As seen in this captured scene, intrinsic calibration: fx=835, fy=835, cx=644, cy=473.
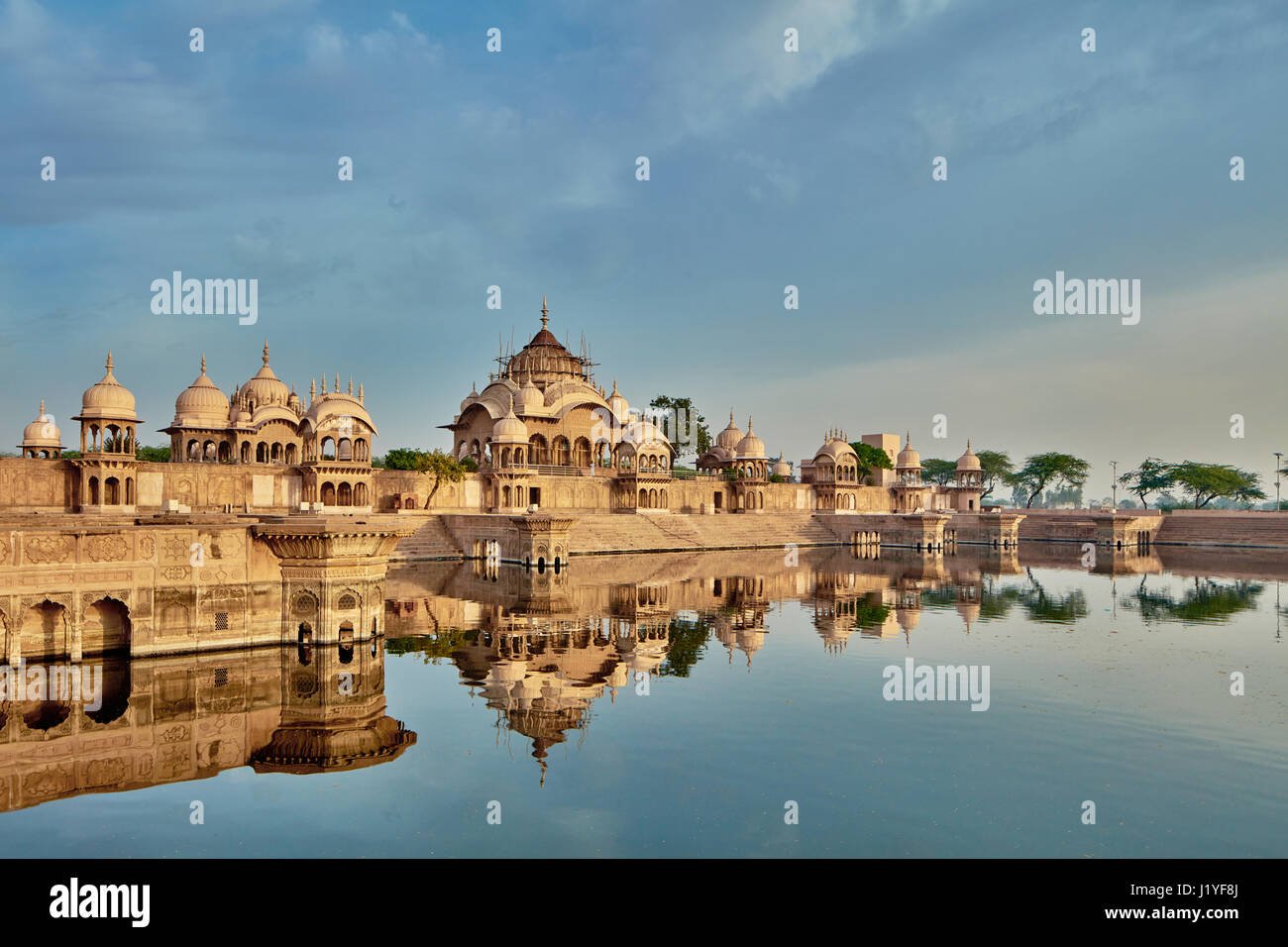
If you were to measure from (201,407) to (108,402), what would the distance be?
6.98m

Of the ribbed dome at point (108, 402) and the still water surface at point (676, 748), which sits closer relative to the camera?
the still water surface at point (676, 748)

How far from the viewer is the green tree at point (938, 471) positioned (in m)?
98.9

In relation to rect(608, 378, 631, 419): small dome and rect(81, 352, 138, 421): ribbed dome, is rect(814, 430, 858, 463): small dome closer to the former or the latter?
rect(608, 378, 631, 419): small dome

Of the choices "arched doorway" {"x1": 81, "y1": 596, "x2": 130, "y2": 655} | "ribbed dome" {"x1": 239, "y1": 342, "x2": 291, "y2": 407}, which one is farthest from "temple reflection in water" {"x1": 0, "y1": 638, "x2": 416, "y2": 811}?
"ribbed dome" {"x1": 239, "y1": 342, "x2": 291, "y2": 407}

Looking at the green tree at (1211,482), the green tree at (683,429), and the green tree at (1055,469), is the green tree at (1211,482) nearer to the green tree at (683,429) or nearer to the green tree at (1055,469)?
the green tree at (1055,469)

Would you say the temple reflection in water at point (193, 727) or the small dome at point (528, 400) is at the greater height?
the small dome at point (528, 400)

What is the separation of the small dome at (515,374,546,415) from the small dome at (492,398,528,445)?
4.82 meters

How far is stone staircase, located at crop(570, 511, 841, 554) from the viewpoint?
40.6 meters

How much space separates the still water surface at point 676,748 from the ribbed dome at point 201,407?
2485 centimetres

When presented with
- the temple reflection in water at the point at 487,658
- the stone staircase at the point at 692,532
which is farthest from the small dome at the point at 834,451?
the temple reflection in water at the point at 487,658

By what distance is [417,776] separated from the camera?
963 cm

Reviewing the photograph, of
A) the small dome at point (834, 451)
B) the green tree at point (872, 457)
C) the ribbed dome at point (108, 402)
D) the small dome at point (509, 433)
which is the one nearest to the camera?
the ribbed dome at point (108, 402)
